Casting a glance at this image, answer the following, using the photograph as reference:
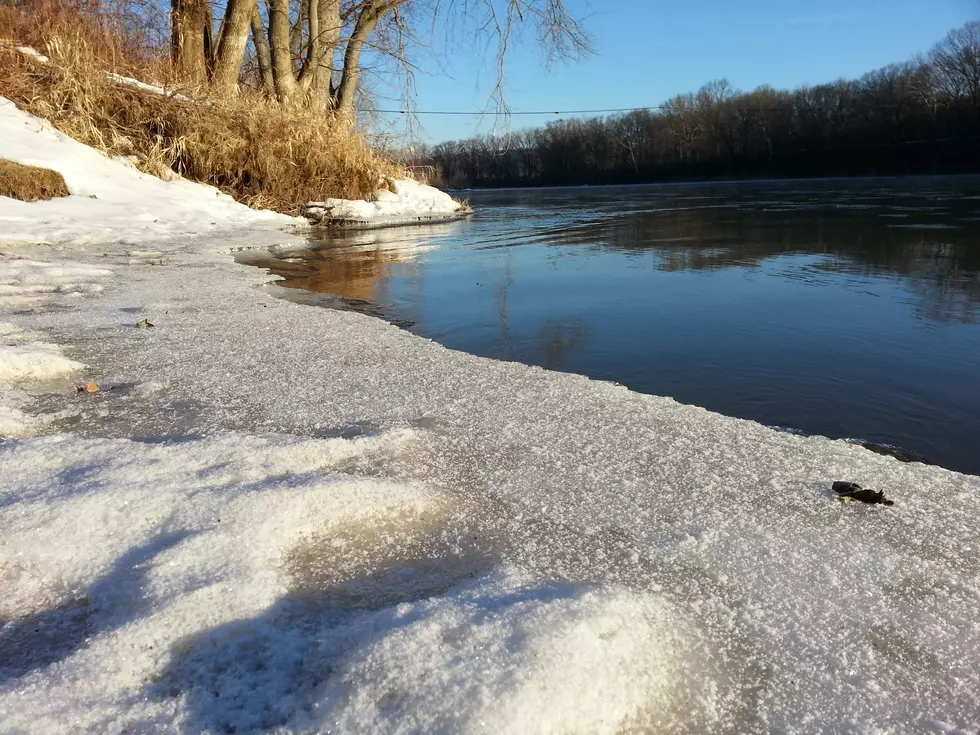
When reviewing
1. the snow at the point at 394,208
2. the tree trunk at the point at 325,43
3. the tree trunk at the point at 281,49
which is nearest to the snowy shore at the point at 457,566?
the snow at the point at 394,208

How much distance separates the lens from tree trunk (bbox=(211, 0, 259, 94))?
9523 mm

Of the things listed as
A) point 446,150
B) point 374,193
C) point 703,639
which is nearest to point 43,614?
point 703,639

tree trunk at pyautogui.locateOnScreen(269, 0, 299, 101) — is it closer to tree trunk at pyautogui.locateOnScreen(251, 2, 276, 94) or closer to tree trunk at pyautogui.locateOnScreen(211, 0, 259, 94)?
tree trunk at pyautogui.locateOnScreen(211, 0, 259, 94)

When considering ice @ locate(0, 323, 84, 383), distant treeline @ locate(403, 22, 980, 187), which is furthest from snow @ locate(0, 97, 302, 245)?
distant treeline @ locate(403, 22, 980, 187)

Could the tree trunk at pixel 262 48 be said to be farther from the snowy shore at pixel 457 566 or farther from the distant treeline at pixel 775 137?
the distant treeline at pixel 775 137

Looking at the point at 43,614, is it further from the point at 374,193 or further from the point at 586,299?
the point at 374,193

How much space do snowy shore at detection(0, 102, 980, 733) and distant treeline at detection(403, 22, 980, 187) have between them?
36920 millimetres

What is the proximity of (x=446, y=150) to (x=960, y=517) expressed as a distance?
77029 millimetres

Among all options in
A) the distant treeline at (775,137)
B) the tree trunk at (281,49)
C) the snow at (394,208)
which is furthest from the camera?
the distant treeline at (775,137)

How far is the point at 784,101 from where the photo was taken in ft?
164

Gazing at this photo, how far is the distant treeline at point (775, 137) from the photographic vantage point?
38.0 meters

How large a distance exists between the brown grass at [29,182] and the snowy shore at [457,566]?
5491 millimetres

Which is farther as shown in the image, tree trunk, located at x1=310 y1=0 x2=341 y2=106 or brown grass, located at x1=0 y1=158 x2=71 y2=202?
tree trunk, located at x1=310 y1=0 x2=341 y2=106

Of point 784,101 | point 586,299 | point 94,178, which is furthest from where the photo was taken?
point 784,101
